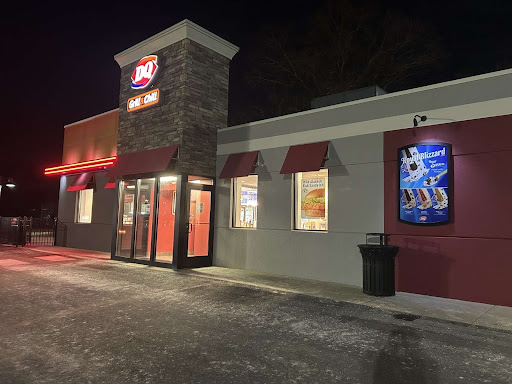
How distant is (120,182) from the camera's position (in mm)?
13289

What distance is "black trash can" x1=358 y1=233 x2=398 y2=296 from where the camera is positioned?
758 centimetres

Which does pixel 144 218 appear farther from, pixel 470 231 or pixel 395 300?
pixel 470 231

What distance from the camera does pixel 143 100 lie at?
12.6m

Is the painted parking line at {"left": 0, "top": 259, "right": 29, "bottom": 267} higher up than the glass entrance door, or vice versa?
the glass entrance door

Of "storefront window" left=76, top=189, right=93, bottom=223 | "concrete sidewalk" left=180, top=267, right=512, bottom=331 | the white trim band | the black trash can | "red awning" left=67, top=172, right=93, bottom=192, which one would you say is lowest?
"concrete sidewalk" left=180, top=267, right=512, bottom=331

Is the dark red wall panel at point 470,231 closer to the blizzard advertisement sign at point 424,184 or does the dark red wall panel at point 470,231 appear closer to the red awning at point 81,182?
the blizzard advertisement sign at point 424,184

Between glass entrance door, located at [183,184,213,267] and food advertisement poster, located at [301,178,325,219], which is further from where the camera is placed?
glass entrance door, located at [183,184,213,267]

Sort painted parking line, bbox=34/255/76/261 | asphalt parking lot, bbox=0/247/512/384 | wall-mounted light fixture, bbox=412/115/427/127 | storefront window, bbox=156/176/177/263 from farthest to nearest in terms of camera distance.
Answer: painted parking line, bbox=34/255/76/261
storefront window, bbox=156/176/177/263
wall-mounted light fixture, bbox=412/115/427/127
asphalt parking lot, bbox=0/247/512/384

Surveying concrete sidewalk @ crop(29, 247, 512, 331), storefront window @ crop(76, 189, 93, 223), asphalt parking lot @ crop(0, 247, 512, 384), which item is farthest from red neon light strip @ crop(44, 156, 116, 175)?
asphalt parking lot @ crop(0, 247, 512, 384)

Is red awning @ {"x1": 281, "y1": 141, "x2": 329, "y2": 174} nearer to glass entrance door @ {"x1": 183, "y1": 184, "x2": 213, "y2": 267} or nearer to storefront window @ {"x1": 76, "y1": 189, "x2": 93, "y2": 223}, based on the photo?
glass entrance door @ {"x1": 183, "y1": 184, "x2": 213, "y2": 267}

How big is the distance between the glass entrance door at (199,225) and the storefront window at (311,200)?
10.2 ft

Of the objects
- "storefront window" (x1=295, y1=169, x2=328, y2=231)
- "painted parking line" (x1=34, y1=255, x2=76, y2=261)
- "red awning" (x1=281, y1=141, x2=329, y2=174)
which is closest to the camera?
"red awning" (x1=281, y1=141, x2=329, y2=174)

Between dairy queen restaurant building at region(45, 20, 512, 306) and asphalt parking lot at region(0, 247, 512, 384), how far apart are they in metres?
2.25

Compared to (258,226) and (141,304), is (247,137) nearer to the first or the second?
(258,226)
